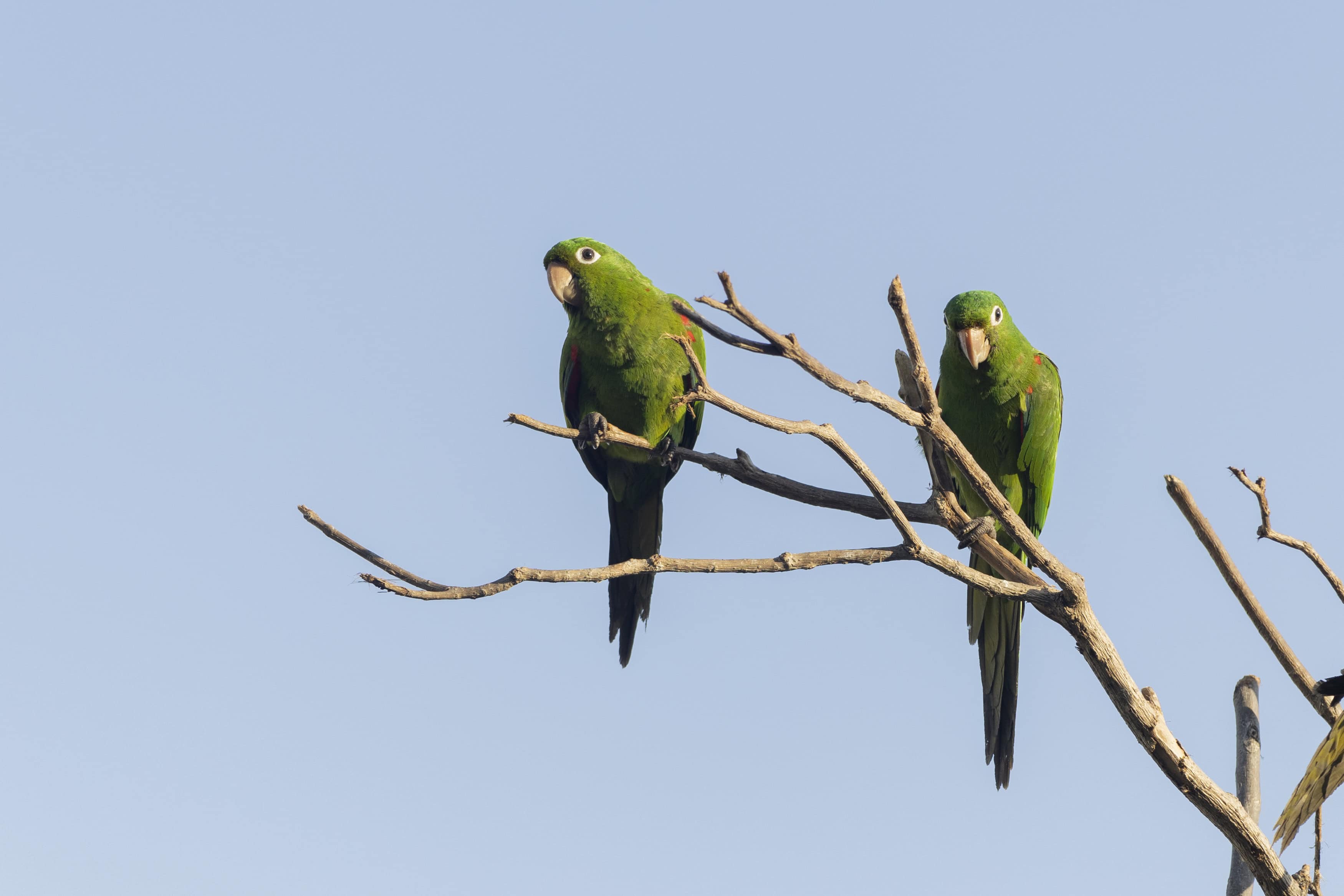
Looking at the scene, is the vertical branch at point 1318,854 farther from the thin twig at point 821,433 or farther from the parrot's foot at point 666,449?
the parrot's foot at point 666,449

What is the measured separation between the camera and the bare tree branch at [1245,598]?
4793mm

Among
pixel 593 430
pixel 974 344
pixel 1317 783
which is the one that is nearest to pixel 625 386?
pixel 593 430

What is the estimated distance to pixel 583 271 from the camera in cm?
746

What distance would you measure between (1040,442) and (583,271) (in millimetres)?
2853

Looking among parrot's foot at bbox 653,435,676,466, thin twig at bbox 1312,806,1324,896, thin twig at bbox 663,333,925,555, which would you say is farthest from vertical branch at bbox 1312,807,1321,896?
parrot's foot at bbox 653,435,676,466

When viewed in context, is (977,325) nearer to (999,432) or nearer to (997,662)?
(999,432)

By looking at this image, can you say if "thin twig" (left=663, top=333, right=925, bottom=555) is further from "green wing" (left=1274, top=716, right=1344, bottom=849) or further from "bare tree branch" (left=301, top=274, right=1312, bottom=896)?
"green wing" (left=1274, top=716, right=1344, bottom=849)

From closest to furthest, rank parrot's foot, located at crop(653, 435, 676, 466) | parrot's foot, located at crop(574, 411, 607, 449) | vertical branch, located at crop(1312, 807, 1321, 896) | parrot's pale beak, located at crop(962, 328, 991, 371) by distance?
1. vertical branch, located at crop(1312, 807, 1321, 896)
2. parrot's pale beak, located at crop(962, 328, 991, 371)
3. parrot's foot, located at crop(574, 411, 607, 449)
4. parrot's foot, located at crop(653, 435, 676, 466)

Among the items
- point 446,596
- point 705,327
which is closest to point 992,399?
point 705,327

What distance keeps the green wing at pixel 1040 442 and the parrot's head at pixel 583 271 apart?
2411mm

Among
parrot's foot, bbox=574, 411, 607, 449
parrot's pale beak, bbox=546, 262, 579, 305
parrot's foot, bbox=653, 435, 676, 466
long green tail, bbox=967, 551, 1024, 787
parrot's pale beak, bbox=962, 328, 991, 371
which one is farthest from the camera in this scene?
parrot's pale beak, bbox=546, 262, 579, 305

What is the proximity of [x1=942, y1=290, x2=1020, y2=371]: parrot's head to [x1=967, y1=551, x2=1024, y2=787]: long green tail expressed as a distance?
1102 mm

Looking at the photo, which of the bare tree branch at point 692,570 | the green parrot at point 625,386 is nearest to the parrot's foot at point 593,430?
the green parrot at point 625,386

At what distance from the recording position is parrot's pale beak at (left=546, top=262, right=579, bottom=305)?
24.6 ft
